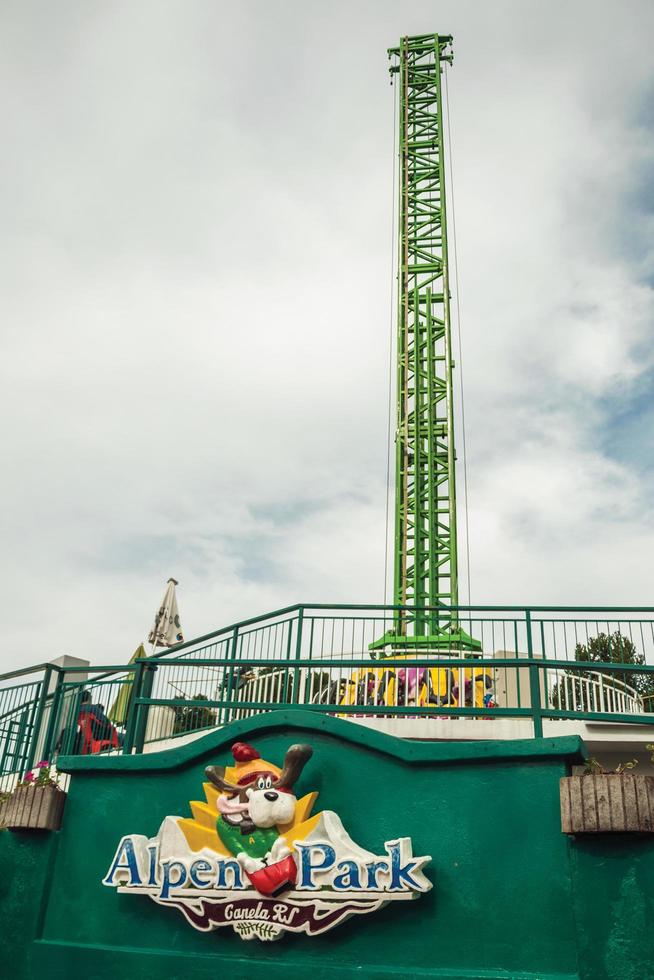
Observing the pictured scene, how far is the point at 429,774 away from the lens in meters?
7.14

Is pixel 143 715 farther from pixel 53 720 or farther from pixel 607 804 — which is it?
pixel 607 804

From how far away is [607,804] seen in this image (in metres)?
6.34

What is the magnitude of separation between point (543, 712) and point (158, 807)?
3.64 metres

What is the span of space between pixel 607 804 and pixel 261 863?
2.86 m

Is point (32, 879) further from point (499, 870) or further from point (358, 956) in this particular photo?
point (499, 870)

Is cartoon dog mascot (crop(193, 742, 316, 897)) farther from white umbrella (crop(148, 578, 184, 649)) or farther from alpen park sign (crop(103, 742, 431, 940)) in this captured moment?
white umbrella (crop(148, 578, 184, 649))

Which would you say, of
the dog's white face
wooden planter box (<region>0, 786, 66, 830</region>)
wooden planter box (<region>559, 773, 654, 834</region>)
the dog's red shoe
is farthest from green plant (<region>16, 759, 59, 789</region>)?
wooden planter box (<region>559, 773, 654, 834</region>)

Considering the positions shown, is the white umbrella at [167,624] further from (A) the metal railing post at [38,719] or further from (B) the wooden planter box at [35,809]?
(B) the wooden planter box at [35,809]

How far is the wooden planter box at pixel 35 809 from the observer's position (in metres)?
8.05

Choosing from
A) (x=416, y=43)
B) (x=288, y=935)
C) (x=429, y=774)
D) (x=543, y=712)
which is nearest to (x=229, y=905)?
(x=288, y=935)

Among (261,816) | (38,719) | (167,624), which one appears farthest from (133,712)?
(167,624)

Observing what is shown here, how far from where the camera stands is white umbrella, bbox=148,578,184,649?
17.4 metres

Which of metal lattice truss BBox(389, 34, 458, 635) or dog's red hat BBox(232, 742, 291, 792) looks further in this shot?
metal lattice truss BBox(389, 34, 458, 635)

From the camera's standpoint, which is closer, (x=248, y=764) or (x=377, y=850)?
(x=377, y=850)
